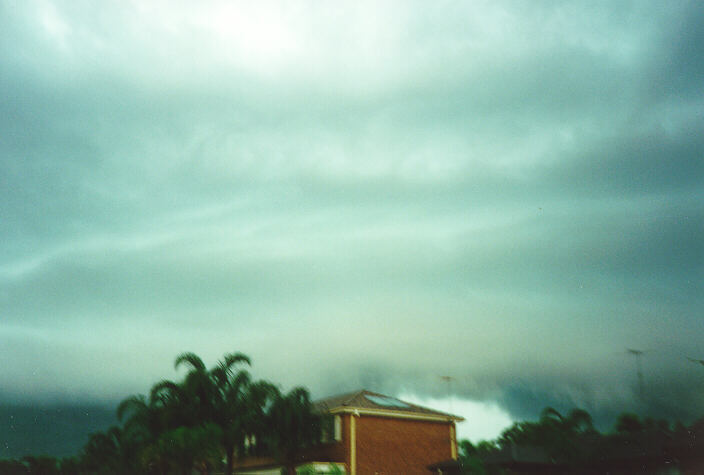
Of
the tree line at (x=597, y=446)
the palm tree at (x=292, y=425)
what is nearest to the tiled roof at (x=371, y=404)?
the palm tree at (x=292, y=425)

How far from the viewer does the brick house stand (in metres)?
36.4

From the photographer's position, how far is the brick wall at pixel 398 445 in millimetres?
36719

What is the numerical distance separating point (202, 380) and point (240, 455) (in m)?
4.73

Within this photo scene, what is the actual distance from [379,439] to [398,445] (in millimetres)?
1512

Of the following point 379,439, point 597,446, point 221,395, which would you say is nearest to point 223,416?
point 221,395

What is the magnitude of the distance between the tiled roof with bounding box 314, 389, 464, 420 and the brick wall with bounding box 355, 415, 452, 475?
26.5 inches

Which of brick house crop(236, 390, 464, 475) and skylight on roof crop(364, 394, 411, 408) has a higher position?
skylight on roof crop(364, 394, 411, 408)

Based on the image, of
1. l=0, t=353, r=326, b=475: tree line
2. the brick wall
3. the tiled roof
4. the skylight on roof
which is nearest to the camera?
l=0, t=353, r=326, b=475: tree line

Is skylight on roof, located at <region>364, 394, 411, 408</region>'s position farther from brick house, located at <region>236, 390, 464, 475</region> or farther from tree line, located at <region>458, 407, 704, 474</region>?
tree line, located at <region>458, 407, 704, 474</region>

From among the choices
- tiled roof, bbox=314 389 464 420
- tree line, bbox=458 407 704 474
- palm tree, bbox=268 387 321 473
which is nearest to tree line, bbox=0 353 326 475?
palm tree, bbox=268 387 321 473

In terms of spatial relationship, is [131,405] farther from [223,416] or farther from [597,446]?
[597,446]

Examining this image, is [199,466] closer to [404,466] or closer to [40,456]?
[404,466]

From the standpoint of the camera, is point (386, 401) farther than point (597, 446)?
Yes

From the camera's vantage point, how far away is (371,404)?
3947cm
